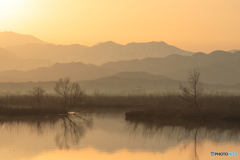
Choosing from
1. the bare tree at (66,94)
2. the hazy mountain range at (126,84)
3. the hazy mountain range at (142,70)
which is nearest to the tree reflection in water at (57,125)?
the bare tree at (66,94)

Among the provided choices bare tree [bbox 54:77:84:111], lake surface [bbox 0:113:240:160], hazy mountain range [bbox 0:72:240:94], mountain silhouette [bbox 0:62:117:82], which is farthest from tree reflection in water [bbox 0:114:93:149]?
mountain silhouette [bbox 0:62:117:82]

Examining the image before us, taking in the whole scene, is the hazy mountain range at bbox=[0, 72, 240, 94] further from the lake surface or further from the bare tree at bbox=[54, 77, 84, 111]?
the lake surface

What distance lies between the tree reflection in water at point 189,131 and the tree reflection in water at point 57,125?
3.79 metres

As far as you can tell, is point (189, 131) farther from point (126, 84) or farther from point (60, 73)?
point (60, 73)

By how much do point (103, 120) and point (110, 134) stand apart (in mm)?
8758

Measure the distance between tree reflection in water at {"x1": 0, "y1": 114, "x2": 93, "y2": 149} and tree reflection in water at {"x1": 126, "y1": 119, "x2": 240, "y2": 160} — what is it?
3.79 m

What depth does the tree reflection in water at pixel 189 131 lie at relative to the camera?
23.8 m

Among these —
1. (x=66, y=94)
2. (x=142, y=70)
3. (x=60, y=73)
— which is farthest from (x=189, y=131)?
(x=142, y=70)

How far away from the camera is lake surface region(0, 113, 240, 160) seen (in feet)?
65.4

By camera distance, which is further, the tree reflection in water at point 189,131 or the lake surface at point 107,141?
the tree reflection in water at point 189,131

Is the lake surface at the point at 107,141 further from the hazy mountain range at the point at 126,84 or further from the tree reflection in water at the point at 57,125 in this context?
the hazy mountain range at the point at 126,84

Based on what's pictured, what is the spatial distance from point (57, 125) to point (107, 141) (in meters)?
8.60

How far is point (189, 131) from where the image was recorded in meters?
28.0

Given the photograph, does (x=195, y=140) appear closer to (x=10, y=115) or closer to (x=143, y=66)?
(x=10, y=115)
